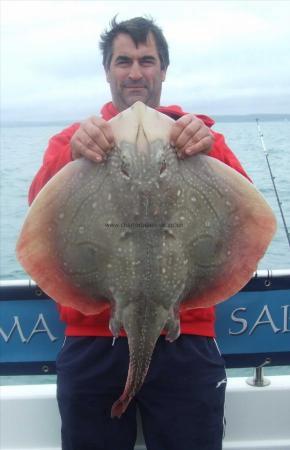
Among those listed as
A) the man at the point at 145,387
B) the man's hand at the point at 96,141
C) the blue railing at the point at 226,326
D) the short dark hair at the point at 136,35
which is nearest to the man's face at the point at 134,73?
the short dark hair at the point at 136,35

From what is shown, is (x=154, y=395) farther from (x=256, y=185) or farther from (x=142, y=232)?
(x=256, y=185)

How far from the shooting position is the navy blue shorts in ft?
7.92

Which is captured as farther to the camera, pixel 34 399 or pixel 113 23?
pixel 34 399

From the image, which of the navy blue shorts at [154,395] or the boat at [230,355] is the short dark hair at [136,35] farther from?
the navy blue shorts at [154,395]

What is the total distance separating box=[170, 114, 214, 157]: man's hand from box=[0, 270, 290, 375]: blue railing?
1274mm

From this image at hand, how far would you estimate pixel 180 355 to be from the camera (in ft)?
8.01

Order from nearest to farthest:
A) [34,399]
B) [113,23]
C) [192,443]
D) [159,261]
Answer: [159,261]
[192,443]
[113,23]
[34,399]

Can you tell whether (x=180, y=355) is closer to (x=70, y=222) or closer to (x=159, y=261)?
(x=159, y=261)

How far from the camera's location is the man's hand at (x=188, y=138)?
2014 mm

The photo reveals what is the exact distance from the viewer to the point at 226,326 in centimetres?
314

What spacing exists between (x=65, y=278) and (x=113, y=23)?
5.07 ft

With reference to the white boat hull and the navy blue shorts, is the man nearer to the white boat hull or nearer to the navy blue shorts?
the navy blue shorts

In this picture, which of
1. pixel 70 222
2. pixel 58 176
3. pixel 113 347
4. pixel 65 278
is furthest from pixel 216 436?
pixel 58 176

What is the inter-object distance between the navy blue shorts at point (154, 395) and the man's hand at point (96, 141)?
2.98 feet
